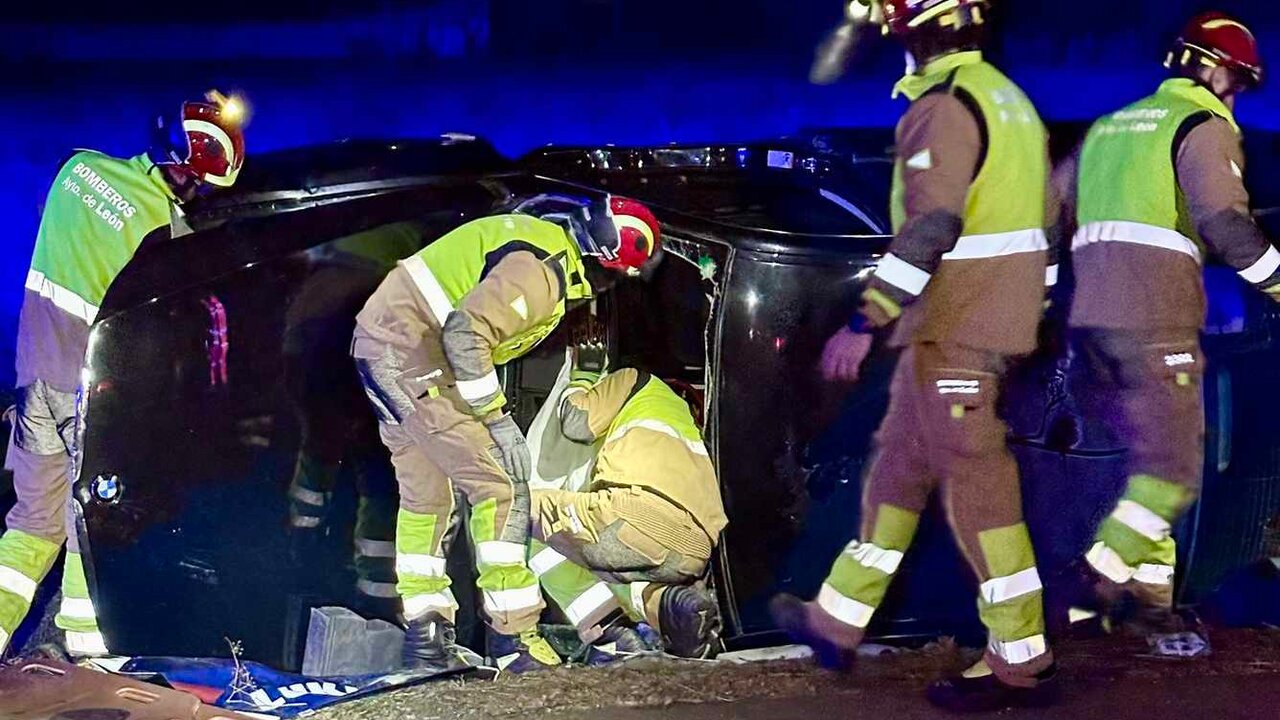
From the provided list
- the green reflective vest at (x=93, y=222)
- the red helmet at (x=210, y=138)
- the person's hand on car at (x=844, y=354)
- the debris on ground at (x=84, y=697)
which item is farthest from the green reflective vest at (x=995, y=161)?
the debris on ground at (x=84, y=697)

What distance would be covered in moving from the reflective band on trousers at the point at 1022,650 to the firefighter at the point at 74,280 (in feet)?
9.27

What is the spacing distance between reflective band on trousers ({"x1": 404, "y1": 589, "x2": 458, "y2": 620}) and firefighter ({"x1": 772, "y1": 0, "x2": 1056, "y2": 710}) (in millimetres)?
1058

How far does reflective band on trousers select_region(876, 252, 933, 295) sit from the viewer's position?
324 cm

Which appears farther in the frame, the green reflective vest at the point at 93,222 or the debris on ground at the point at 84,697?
the green reflective vest at the point at 93,222

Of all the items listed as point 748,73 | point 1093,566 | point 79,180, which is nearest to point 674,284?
point 748,73

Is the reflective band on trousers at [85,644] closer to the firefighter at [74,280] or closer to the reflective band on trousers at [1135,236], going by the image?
the firefighter at [74,280]

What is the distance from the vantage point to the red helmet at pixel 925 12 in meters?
3.26

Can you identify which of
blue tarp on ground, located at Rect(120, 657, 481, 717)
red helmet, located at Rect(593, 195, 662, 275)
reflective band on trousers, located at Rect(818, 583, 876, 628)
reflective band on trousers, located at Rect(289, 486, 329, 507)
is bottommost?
blue tarp on ground, located at Rect(120, 657, 481, 717)

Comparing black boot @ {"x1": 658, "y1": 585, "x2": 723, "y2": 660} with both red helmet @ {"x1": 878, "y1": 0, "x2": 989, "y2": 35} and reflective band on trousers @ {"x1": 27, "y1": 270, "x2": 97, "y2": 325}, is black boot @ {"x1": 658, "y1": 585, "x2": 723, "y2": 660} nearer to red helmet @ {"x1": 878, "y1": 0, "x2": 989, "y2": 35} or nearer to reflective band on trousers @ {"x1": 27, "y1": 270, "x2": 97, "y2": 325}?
red helmet @ {"x1": 878, "y1": 0, "x2": 989, "y2": 35}

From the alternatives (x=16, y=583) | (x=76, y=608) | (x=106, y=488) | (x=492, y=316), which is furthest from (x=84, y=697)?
(x=492, y=316)

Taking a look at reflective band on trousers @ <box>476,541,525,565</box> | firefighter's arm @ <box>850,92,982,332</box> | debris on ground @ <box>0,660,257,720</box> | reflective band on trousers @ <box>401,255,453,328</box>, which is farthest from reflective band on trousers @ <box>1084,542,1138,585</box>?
debris on ground @ <box>0,660,257,720</box>

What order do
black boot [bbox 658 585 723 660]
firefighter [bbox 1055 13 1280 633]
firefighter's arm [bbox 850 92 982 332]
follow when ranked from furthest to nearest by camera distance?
black boot [bbox 658 585 723 660] → firefighter [bbox 1055 13 1280 633] → firefighter's arm [bbox 850 92 982 332]

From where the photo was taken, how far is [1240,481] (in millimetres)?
3512

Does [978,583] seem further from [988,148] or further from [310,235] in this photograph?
[310,235]
